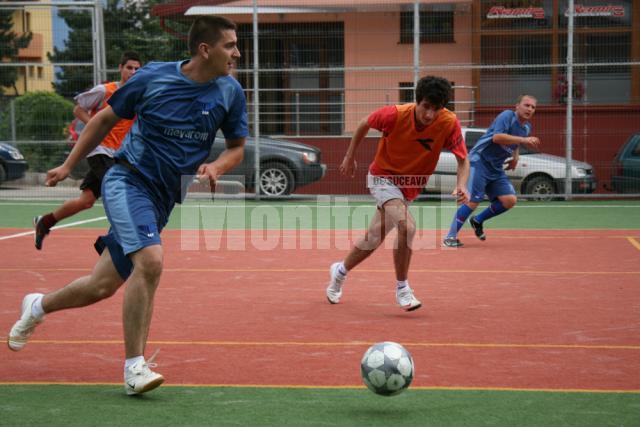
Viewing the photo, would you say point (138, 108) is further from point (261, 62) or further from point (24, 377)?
point (261, 62)

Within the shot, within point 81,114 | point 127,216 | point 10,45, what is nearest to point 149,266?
point 127,216

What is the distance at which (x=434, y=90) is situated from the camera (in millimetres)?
7172

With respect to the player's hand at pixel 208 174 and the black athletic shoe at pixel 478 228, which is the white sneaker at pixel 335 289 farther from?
the black athletic shoe at pixel 478 228

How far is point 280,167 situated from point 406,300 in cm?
1190

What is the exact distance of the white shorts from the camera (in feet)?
25.4

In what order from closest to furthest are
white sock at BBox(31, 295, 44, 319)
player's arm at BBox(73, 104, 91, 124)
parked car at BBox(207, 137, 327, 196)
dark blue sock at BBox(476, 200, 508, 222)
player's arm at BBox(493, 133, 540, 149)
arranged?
white sock at BBox(31, 295, 44, 319) < player's arm at BBox(73, 104, 91, 124) < player's arm at BBox(493, 133, 540, 149) < dark blue sock at BBox(476, 200, 508, 222) < parked car at BBox(207, 137, 327, 196)

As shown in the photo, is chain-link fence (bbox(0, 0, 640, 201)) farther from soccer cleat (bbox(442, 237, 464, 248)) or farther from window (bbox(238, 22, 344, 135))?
soccer cleat (bbox(442, 237, 464, 248))

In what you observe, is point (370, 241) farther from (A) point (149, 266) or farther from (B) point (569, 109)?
(B) point (569, 109)

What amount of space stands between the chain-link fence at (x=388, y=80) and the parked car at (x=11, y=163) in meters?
0.03

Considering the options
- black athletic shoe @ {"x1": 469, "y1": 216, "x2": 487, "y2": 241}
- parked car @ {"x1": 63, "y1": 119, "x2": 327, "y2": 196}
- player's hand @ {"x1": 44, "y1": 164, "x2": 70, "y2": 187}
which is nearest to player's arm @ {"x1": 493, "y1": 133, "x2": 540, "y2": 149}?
black athletic shoe @ {"x1": 469, "y1": 216, "x2": 487, "y2": 241}

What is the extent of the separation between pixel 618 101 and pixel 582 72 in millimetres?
939

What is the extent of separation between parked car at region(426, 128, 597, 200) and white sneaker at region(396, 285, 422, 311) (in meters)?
11.4

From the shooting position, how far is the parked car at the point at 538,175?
18.7 meters

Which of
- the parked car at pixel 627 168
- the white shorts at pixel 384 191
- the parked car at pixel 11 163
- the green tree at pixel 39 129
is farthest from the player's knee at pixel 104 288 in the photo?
the parked car at pixel 11 163
